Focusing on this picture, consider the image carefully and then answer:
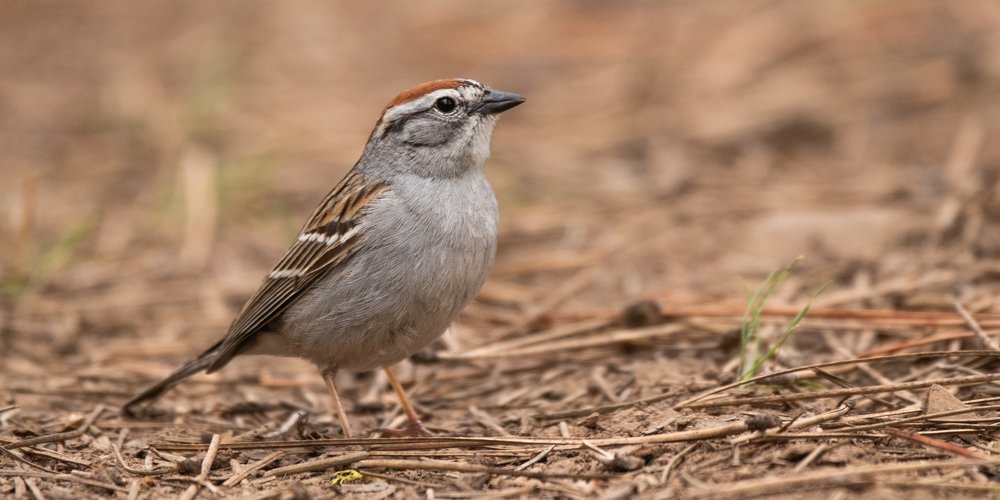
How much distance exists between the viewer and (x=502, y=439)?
458 centimetres

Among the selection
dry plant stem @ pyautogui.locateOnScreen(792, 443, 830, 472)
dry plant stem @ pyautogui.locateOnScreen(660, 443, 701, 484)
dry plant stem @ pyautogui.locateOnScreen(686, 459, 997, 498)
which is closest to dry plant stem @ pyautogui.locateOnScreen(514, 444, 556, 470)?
dry plant stem @ pyautogui.locateOnScreen(660, 443, 701, 484)

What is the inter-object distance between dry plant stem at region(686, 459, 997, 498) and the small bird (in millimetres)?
1666

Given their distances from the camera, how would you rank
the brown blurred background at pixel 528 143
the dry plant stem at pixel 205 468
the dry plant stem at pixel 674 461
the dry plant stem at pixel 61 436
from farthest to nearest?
1. the brown blurred background at pixel 528 143
2. the dry plant stem at pixel 61 436
3. the dry plant stem at pixel 205 468
4. the dry plant stem at pixel 674 461

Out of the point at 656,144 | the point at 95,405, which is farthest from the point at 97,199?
the point at 656,144

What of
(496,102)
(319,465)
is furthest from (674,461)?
(496,102)

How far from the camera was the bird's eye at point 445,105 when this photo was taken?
539 centimetres

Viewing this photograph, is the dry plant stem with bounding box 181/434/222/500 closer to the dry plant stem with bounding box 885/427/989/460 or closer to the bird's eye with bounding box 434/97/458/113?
the bird's eye with bounding box 434/97/458/113

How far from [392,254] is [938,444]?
2418 mm

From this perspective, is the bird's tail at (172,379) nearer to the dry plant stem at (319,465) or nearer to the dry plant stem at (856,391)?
the dry plant stem at (319,465)

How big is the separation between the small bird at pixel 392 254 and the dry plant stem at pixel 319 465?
2.05 feet

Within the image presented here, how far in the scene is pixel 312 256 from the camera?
5.30 meters

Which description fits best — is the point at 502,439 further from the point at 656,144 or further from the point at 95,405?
the point at 656,144

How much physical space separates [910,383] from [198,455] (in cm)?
311

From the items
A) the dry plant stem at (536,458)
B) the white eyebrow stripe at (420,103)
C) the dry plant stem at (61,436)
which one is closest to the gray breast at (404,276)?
the white eyebrow stripe at (420,103)
